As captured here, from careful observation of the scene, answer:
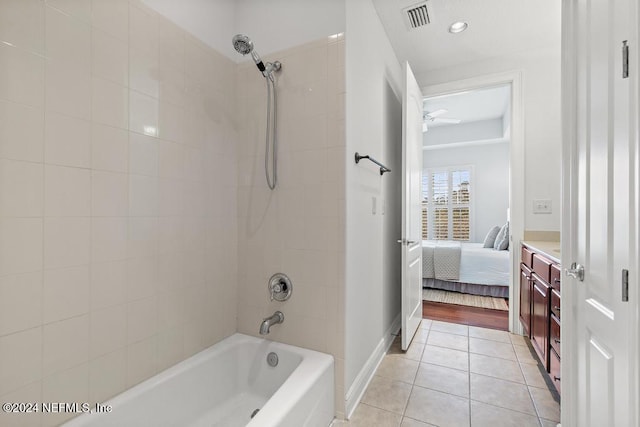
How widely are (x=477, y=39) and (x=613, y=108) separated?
1.99m

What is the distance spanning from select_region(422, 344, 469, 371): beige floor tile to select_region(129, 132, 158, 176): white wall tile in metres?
2.23

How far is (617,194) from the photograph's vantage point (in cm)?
89

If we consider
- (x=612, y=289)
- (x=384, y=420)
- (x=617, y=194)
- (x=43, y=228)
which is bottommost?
(x=384, y=420)

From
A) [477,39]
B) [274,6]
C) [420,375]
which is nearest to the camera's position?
[274,6]

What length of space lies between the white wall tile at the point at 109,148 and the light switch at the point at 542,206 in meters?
3.11

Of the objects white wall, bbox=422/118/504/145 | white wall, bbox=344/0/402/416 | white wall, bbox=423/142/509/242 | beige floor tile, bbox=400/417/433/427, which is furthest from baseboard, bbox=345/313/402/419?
white wall, bbox=422/118/504/145

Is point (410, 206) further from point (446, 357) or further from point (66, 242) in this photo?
point (66, 242)

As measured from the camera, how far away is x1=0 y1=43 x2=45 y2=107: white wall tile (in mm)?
943

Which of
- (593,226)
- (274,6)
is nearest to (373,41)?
(274,6)

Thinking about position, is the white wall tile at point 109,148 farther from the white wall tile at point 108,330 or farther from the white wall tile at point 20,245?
the white wall tile at point 108,330

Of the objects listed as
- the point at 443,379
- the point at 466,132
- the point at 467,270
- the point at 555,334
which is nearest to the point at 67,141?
the point at 443,379

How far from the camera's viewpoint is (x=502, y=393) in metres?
1.81

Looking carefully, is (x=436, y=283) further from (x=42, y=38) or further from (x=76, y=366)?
(x=42, y=38)

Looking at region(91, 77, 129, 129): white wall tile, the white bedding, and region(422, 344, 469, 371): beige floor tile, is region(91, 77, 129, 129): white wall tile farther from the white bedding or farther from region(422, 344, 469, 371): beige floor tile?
the white bedding
